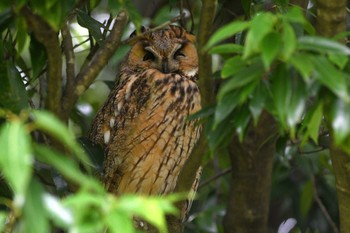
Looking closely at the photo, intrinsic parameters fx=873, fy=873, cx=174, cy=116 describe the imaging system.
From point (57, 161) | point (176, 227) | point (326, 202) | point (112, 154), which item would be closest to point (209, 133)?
point (57, 161)

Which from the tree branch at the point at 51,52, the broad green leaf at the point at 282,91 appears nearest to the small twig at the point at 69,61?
the tree branch at the point at 51,52

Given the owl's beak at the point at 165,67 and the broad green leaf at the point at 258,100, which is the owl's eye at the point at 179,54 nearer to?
the owl's beak at the point at 165,67

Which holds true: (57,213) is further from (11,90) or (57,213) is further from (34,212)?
(11,90)

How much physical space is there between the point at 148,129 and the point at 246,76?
4.41ft

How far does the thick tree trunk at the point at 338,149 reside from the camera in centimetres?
179

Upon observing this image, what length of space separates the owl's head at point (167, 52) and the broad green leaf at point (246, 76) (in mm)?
1489

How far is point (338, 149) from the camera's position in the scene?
1959mm

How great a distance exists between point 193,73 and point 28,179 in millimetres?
1880

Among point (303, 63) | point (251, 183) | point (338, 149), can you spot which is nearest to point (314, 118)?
point (303, 63)

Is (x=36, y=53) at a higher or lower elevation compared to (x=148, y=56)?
higher

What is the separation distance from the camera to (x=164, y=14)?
10.8ft

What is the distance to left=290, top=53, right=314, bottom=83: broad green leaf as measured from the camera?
4.40ft

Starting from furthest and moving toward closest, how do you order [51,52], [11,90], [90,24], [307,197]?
[307,197] < [90,24] < [11,90] < [51,52]

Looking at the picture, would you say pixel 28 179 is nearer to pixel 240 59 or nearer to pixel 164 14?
pixel 240 59
